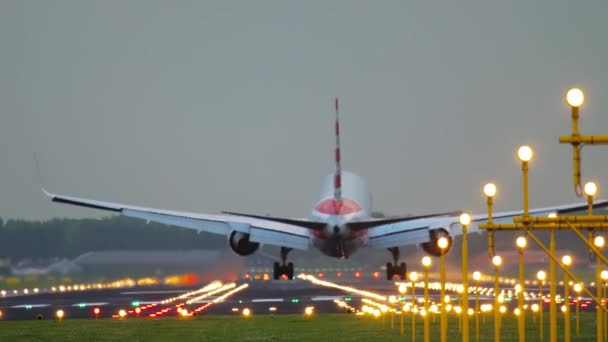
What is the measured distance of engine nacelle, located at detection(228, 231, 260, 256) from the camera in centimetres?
7788

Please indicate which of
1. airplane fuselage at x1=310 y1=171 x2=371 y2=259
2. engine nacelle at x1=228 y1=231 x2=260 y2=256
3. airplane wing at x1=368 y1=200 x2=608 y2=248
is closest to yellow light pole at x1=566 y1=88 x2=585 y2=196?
airplane fuselage at x1=310 y1=171 x2=371 y2=259

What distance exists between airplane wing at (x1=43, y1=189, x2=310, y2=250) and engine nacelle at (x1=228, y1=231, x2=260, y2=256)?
1.01 ft

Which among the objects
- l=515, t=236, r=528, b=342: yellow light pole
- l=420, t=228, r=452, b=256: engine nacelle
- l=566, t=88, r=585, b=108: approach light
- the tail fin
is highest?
the tail fin

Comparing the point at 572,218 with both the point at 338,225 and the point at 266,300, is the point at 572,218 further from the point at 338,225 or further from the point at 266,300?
the point at 266,300

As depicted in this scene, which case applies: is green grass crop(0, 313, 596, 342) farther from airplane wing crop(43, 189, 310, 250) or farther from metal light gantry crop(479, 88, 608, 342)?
airplane wing crop(43, 189, 310, 250)

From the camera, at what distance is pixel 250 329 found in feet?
153

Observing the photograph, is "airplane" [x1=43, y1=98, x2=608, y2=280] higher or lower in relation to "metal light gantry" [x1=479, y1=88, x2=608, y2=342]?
higher

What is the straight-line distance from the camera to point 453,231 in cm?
7581

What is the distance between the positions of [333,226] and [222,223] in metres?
10.8

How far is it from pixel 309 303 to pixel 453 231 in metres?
9.87

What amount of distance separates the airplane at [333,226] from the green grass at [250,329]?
16.6m

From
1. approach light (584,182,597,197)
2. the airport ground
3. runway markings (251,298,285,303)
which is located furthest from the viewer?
runway markings (251,298,285,303)

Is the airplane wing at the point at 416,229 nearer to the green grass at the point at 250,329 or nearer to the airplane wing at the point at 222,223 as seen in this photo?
the airplane wing at the point at 222,223

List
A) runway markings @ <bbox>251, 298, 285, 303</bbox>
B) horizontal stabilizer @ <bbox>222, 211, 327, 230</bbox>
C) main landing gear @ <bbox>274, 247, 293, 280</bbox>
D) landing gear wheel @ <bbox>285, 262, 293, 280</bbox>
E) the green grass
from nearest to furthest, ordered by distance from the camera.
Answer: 1. the green grass
2. horizontal stabilizer @ <bbox>222, 211, 327, 230</bbox>
3. runway markings @ <bbox>251, 298, 285, 303</bbox>
4. main landing gear @ <bbox>274, 247, 293, 280</bbox>
5. landing gear wheel @ <bbox>285, 262, 293, 280</bbox>
